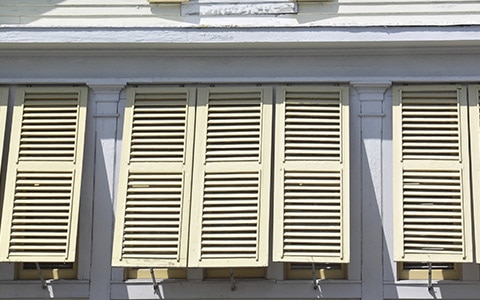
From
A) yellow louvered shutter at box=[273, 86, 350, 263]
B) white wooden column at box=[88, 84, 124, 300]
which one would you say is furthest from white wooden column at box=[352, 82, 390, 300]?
white wooden column at box=[88, 84, 124, 300]

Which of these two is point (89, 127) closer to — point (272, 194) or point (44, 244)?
point (44, 244)

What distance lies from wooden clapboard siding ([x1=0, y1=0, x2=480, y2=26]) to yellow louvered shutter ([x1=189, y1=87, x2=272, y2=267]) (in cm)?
98

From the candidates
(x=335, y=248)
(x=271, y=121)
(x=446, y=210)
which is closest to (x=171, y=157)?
(x=271, y=121)

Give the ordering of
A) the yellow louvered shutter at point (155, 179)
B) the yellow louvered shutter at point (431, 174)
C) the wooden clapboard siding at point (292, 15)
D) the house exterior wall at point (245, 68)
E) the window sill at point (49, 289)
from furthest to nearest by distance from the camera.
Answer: the wooden clapboard siding at point (292, 15), the window sill at point (49, 289), the house exterior wall at point (245, 68), the yellow louvered shutter at point (155, 179), the yellow louvered shutter at point (431, 174)

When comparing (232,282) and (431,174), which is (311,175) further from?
(232,282)

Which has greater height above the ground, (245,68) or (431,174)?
(245,68)

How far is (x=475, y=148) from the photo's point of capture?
420 inches

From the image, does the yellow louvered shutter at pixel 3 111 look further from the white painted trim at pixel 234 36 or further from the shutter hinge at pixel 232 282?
the shutter hinge at pixel 232 282

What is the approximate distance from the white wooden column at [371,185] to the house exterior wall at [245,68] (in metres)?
0.01

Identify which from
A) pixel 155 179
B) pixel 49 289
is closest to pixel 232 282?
pixel 155 179

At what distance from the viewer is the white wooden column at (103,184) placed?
10.9 m

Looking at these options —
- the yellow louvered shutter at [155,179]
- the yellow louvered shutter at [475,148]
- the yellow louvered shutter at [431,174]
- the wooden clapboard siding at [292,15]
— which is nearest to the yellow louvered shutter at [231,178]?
the yellow louvered shutter at [155,179]

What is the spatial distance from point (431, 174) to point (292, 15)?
2379 millimetres

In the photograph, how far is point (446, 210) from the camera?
1056 cm
